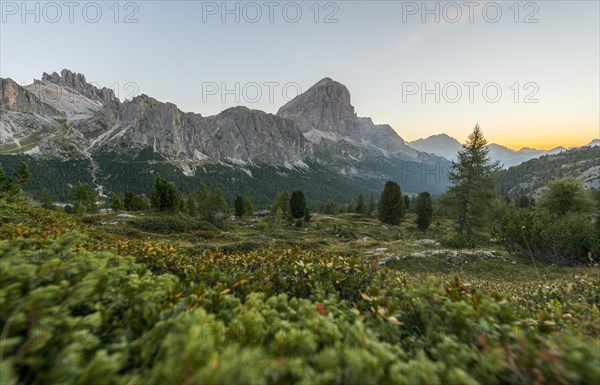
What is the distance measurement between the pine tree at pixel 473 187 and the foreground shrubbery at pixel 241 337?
30889mm

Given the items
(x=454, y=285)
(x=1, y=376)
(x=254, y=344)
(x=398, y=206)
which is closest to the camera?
(x=1, y=376)

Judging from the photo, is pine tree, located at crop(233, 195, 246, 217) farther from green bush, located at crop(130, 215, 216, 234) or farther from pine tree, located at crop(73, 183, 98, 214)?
pine tree, located at crop(73, 183, 98, 214)

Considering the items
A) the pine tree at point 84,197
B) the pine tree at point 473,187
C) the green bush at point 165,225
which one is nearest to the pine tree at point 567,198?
the pine tree at point 473,187

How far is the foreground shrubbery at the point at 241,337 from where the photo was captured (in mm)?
1969

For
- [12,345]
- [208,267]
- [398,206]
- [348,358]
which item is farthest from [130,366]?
[398,206]

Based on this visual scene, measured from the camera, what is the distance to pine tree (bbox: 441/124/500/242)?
31234mm

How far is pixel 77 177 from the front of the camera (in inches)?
7333

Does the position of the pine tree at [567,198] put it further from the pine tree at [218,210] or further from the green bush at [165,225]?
the pine tree at [218,210]

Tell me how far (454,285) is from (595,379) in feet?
8.11

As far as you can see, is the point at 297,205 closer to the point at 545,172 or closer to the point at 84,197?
the point at 84,197

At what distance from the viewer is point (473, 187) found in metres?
31.4

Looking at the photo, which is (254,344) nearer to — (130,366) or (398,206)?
(130,366)

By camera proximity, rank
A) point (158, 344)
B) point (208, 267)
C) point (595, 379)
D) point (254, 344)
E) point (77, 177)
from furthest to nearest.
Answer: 1. point (77, 177)
2. point (208, 267)
3. point (254, 344)
4. point (158, 344)
5. point (595, 379)

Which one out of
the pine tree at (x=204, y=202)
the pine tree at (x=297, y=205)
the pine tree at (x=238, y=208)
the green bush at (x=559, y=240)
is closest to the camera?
the green bush at (x=559, y=240)
